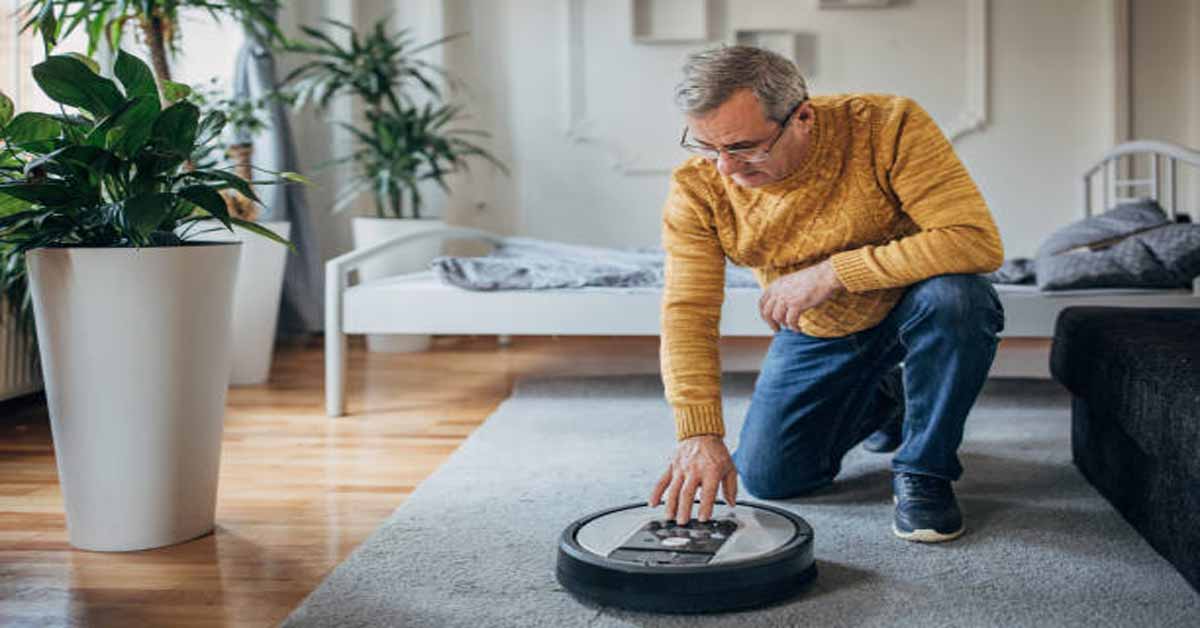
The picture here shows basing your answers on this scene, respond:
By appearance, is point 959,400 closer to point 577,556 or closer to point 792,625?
point 792,625

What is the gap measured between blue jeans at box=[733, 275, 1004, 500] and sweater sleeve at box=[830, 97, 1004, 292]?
0.07 metres

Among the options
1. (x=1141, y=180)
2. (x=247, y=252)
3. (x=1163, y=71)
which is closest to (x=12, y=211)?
(x=247, y=252)

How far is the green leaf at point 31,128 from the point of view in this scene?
1746 millimetres

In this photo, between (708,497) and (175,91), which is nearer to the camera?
(708,497)

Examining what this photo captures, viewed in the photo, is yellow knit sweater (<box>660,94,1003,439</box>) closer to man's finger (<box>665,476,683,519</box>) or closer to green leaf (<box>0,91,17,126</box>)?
man's finger (<box>665,476,683,519</box>)

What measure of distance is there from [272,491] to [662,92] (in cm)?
315

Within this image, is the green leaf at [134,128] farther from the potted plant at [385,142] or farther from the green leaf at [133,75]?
the potted plant at [385,142]

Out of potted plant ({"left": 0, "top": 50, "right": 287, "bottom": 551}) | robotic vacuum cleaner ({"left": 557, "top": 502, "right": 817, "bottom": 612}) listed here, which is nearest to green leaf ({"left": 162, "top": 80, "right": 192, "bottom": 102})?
potted plant ({"left": 0, "top": 50, "right": 287, "bottom": 551})

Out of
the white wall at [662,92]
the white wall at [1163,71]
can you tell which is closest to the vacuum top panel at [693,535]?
the white wall at [662,92]

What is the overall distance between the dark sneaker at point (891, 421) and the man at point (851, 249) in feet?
1.06

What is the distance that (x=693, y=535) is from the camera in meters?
1.56

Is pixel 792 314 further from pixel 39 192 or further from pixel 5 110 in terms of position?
pixel 5 110

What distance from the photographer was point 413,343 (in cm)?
444

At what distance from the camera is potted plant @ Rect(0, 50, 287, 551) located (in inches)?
68.9
